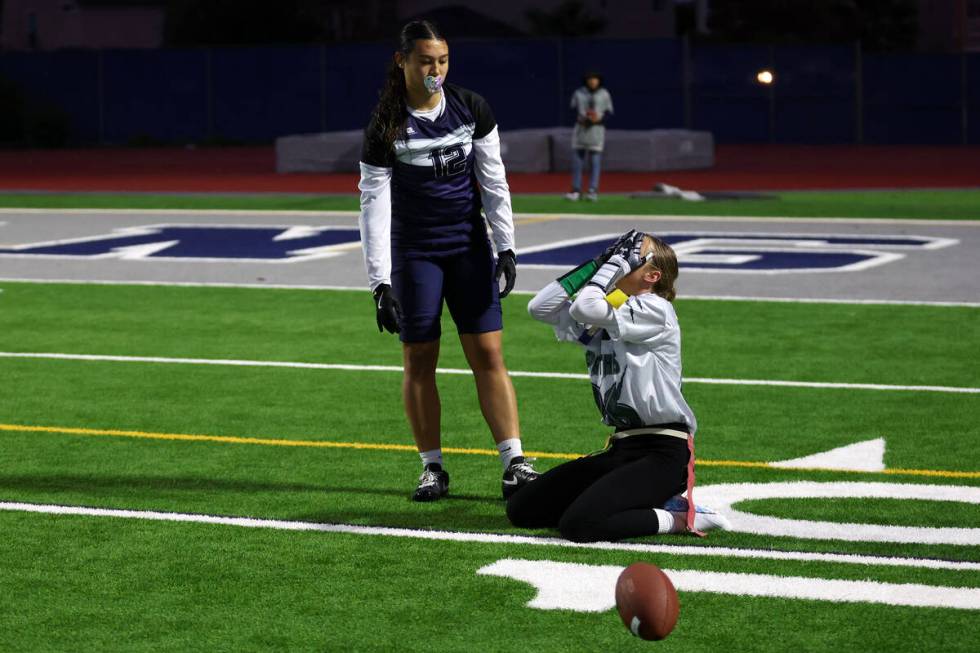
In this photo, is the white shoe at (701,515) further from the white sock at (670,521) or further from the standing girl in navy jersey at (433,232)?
the standing girl in navy jersey at (433,232)

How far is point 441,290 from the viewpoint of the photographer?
7418 millimetres

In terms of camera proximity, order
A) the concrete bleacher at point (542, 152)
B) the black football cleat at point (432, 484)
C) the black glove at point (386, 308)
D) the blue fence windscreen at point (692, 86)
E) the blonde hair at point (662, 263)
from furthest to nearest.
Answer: the blue fence windscreen at point (692, 86), the concrete bleacher at point (542, 152), the black football cleat at point (432, 484), the black glove at point (386, 308), the blonde hair at point (662, 263)

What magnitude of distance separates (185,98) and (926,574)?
44189mm

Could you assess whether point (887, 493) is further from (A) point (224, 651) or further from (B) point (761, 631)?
(A) point (224, 651)

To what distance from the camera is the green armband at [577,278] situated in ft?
22.0

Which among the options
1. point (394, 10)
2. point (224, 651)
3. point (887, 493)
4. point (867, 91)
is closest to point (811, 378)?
point (887, 493)

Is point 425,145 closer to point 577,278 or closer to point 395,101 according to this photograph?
point 395,101

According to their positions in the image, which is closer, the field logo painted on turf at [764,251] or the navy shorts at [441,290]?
the navy shorts at [441,290]

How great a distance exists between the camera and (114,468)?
8.23 meters

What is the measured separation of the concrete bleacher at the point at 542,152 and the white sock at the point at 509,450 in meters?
26.3

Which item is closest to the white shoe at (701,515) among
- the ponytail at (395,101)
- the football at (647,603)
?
the football at (647,603)

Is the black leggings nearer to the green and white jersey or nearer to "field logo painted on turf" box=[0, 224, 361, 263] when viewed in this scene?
the green and white jersey

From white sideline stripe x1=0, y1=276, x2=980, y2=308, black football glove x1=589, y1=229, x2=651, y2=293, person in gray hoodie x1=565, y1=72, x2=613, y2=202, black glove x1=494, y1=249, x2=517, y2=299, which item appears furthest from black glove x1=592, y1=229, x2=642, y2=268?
person in gray hoodie x1=565, y1=72, x2=613, y2=202

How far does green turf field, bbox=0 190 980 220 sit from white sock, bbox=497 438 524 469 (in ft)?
51.3
